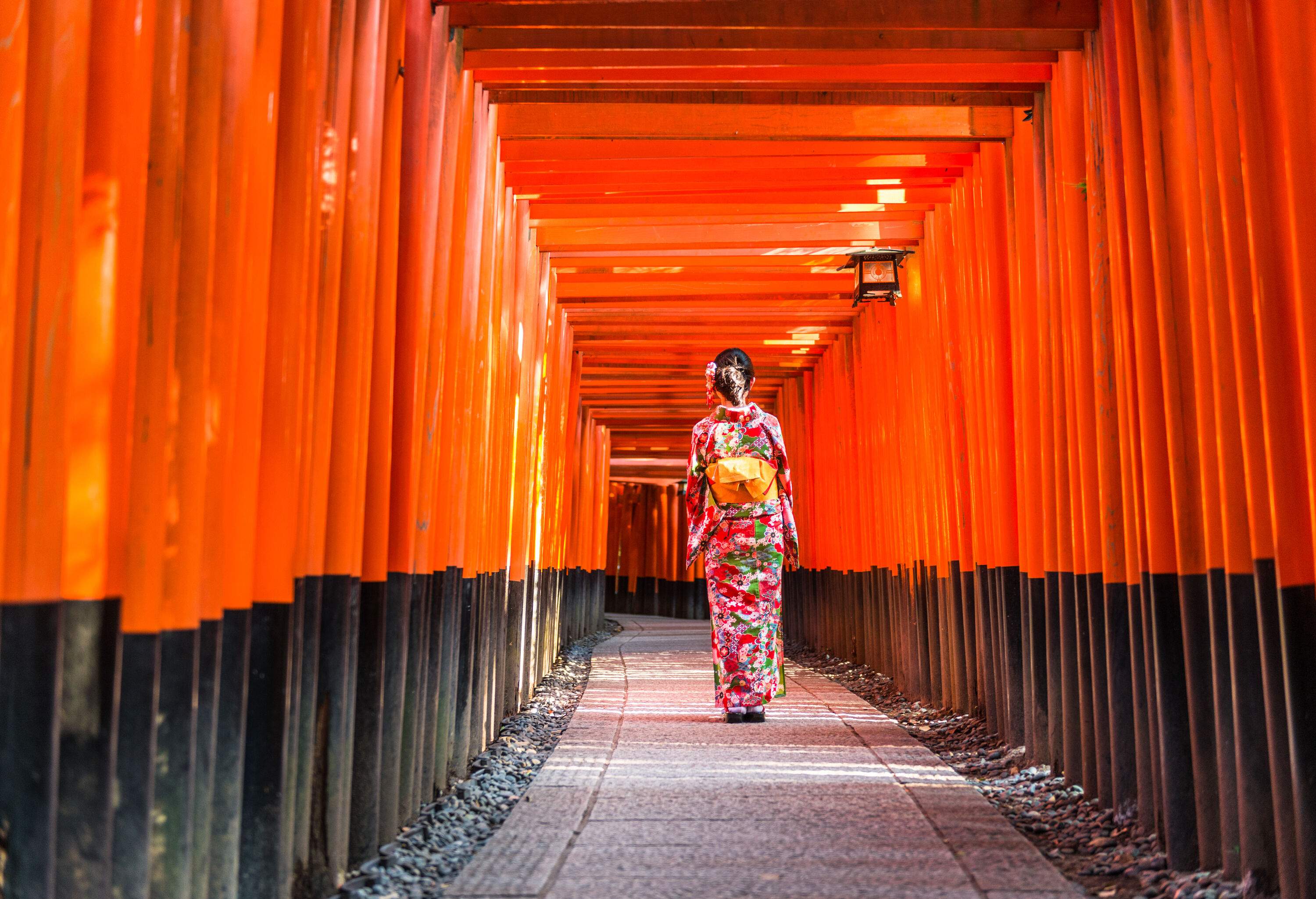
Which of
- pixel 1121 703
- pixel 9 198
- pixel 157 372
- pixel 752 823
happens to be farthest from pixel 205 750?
pixel 1121 703

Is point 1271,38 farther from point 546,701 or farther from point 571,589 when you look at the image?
point 571,589

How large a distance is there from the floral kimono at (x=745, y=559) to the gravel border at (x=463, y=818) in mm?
1073

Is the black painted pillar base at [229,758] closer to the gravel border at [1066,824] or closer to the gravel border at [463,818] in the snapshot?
the gravel border at [463,818]

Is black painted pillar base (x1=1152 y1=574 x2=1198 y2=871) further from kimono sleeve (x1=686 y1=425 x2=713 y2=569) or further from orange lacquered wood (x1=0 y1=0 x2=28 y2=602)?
kimono sleeve (x1=686 y1=425 x2=713 y2=569)

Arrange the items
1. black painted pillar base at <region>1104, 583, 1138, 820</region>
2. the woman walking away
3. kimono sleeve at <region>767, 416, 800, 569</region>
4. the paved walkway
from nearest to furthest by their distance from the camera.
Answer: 1. the paved walkway
2. black painted pillar base at <region>1104, 583, 1138, 820</region>
3. the woman walking away
4. kimono sleeve at <region>767, 416, 800, 569</region>

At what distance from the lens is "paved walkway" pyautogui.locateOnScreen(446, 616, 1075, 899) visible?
311 cm

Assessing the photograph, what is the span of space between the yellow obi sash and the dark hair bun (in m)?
0.40

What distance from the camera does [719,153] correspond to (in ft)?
20.8

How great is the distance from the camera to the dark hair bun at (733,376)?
6812 millimetres

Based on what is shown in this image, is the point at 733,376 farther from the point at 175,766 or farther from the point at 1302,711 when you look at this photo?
the point at 175,766

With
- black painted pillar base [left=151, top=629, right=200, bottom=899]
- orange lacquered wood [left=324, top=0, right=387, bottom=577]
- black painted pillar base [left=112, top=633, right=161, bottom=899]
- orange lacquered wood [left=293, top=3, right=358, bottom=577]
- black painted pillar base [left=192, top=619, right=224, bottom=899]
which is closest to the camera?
black painted pillar base [left=112, top=633, right=161, bottom=899]

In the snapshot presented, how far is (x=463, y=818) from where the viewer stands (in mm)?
4137

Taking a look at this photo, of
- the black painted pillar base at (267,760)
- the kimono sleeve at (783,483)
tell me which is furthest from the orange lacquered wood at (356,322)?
the kimono sleeve at (783,483)

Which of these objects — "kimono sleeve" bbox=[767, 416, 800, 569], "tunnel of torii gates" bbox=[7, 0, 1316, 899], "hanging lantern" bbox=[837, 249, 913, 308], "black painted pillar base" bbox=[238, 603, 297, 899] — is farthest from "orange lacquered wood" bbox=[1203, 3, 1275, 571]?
"hanging lantern" bbox=[837, 249, 913, 308]
